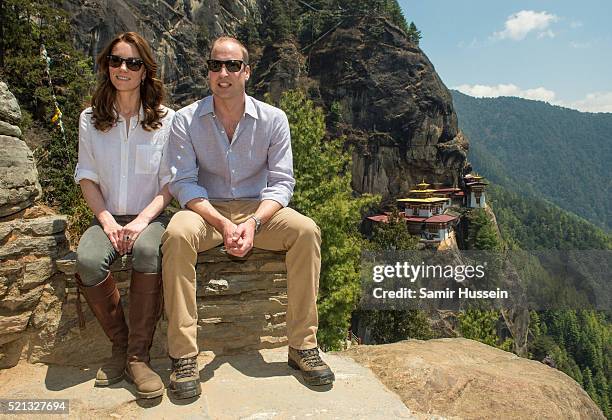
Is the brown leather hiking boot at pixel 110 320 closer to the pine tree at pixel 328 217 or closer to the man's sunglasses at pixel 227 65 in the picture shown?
the man's sunglasses at pixel 227 65

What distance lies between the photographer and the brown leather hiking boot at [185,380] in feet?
9.36

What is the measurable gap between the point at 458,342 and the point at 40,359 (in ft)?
13.5

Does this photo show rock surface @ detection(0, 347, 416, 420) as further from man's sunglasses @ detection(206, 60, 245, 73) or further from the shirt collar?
man's sunglasses @ detection(206, 60, 245, 73)

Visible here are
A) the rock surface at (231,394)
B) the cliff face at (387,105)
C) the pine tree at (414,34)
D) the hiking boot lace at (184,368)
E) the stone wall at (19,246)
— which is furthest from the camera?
the pine tree at (414,34)

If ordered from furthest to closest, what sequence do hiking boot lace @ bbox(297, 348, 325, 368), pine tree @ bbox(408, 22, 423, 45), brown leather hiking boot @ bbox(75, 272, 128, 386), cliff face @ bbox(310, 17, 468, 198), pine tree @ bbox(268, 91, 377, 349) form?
pine tree @ bbox(408, 22, 423, 45), cliff face @ bbox(310, 17, 468, 198), pine tree @ bbox(268, 91, 377, 349), hiking boot lace @ bbox(297, 348, 325, 368), brown leather hiking boot @ bbox(75, 272, 128, 386)

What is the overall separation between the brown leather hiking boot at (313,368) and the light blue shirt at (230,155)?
115 centimetres

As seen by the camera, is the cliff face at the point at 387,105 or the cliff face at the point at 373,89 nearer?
the cliff face at the point at 373,89

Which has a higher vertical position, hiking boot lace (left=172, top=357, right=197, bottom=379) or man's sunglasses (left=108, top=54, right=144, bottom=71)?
man's sunglasses (left=108, top=54, right=144, bottom=71)

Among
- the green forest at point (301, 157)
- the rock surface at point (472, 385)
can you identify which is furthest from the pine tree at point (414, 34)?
the rock surface at point (472, 385)

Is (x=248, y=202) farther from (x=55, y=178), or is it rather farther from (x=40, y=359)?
(x=55, y=178)

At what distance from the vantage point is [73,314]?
3553mm

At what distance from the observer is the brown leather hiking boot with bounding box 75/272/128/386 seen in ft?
9.94

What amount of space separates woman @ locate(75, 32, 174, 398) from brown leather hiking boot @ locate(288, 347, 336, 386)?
104 centimetres

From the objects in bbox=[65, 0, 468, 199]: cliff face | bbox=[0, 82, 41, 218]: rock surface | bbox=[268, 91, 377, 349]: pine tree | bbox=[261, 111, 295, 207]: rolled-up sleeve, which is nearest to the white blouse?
bbox=[0, 82, 41, 218]: rock surface
